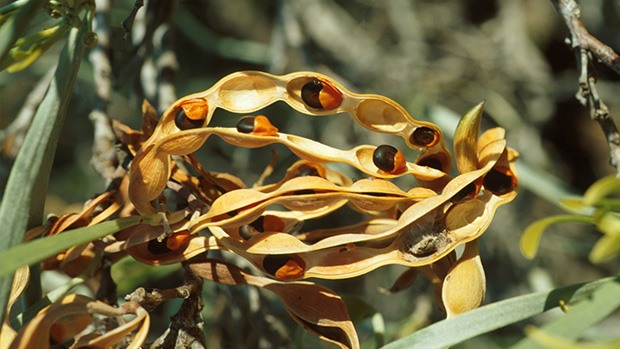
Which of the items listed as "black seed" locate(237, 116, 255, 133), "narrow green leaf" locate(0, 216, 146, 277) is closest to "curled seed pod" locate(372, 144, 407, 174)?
"black seed" locate(237, 116, 255, 133)

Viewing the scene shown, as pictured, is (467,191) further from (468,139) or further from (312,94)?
(312,94)

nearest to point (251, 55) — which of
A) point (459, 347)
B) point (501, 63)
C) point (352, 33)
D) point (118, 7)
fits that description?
point (352, 33)

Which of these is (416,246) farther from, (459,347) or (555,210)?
(555,210)

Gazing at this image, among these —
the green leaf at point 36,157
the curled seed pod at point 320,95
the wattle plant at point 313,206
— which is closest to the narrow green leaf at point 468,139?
the wattle plant at point 313,206

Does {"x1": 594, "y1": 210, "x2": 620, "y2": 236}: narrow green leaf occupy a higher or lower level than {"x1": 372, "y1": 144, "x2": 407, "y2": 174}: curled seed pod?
higher

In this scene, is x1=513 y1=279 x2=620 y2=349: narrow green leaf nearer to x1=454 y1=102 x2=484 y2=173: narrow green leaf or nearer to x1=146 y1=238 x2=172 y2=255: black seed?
x1=454 y1=102 x2=484 y2=173: narrow green leaf
